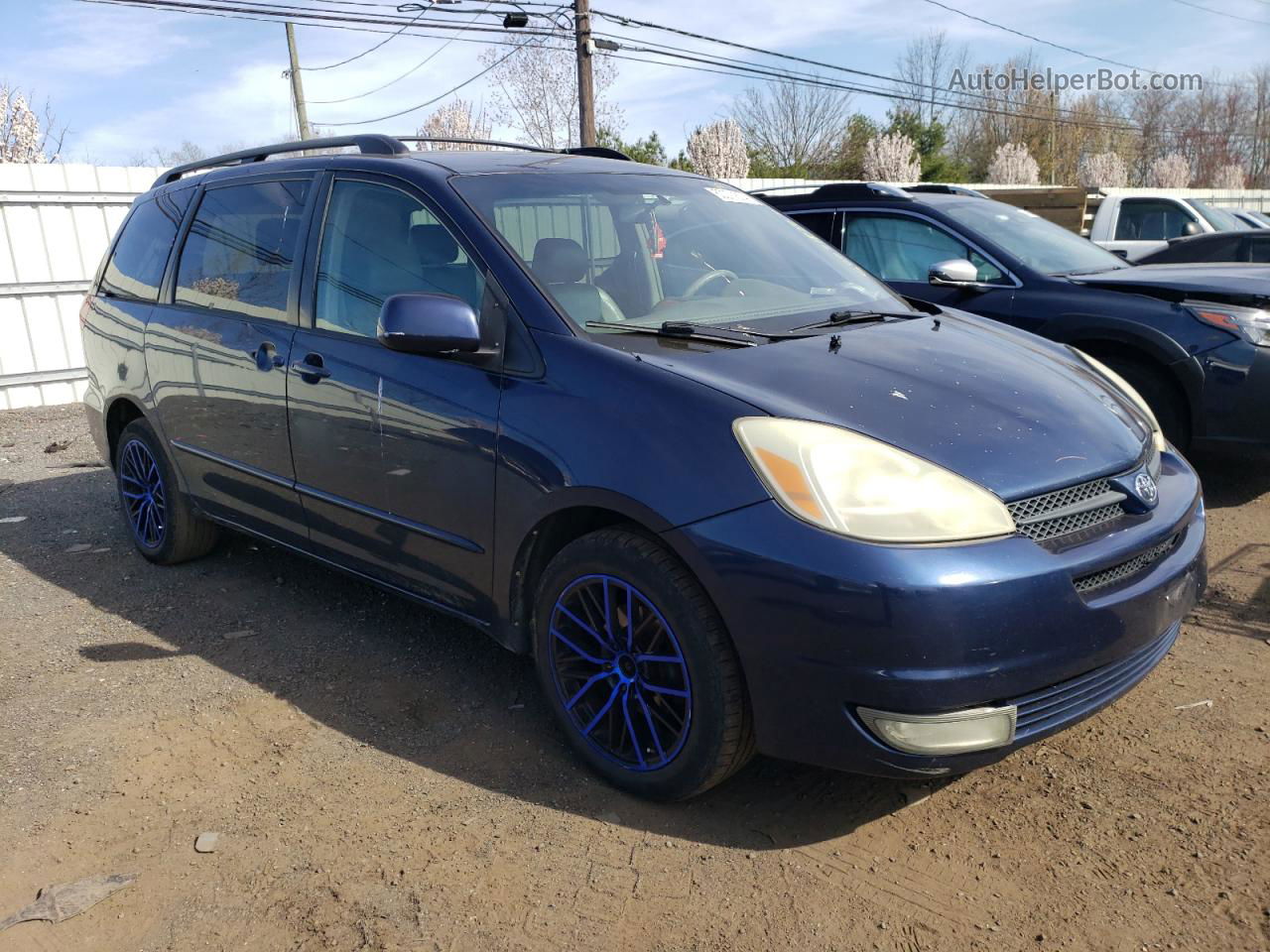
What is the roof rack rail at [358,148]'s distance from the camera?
13.1 ft

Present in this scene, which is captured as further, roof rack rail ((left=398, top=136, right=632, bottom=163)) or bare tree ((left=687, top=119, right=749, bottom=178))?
bare tree ((left=687, top=119, right=749, bottom=178))

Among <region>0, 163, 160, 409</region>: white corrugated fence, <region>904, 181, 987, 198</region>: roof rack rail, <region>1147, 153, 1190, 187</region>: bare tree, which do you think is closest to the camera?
<region>904, 181, 987, 198</region>: roof rack rail

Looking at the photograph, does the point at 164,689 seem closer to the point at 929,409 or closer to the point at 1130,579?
the point at 929,409

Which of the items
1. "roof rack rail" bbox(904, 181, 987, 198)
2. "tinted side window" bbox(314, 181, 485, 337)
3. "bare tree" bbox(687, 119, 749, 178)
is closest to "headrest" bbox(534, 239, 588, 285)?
"tinted side window" bbox(314, 181, 485, 337)

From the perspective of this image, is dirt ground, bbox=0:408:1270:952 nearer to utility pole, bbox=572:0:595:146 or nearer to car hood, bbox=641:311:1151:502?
car hood, bbox=641:311:1151:502

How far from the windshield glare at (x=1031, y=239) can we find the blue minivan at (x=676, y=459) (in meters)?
2.66

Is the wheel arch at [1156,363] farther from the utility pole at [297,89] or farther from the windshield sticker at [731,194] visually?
the utility pole at [297,89]

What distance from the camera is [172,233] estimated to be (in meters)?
4.83

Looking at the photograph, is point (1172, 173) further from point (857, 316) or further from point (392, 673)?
point (392, 673)

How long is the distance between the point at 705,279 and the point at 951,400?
1.12 m

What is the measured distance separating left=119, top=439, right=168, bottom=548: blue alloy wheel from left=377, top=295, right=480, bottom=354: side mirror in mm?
2431

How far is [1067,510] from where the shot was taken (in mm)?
2658

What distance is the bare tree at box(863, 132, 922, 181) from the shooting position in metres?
38.6

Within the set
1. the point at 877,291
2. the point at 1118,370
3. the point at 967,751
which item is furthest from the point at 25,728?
the point at 1118,370
